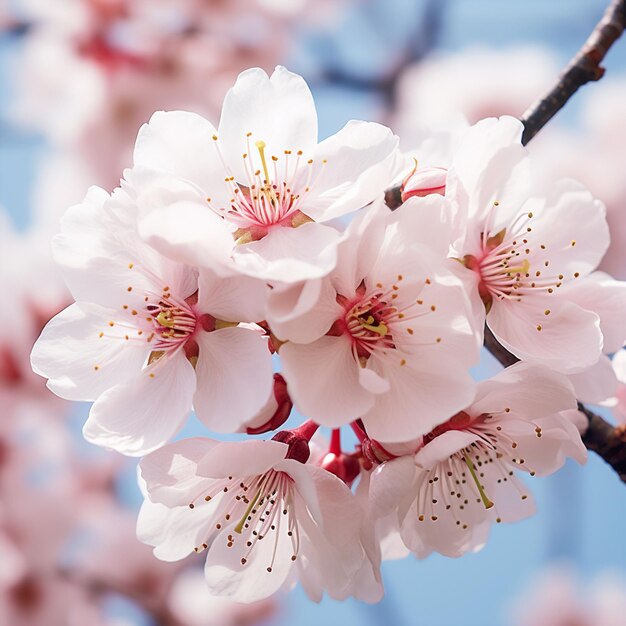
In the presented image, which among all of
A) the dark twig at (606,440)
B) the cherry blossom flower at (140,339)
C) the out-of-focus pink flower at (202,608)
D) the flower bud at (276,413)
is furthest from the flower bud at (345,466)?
the out-of-focus pink flower at (202,608)

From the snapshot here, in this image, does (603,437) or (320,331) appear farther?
(603,437)

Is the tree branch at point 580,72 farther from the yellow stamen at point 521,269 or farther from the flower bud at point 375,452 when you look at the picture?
the flower bud at point 375,452

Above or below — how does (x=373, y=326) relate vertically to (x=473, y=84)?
above

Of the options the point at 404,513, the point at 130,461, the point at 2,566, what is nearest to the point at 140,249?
the point at 404,513

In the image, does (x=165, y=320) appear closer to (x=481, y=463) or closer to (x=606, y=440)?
(x=481, y=463)

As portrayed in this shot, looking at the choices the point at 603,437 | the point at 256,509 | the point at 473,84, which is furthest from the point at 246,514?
the point at 473,84

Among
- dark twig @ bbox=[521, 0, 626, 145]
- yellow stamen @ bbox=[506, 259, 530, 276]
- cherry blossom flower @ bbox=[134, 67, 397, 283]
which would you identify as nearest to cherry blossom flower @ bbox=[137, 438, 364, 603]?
cherry blossom flower @ bbox=[134, 67, 397, 283]

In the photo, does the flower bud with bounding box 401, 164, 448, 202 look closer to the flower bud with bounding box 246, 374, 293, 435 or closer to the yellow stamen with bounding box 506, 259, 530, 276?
the yellow stamen with bounding box 506, 259, 530, 276
